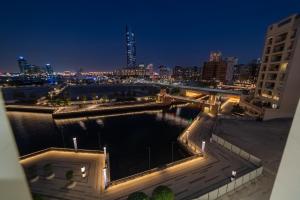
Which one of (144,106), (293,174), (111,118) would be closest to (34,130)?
(111,118)

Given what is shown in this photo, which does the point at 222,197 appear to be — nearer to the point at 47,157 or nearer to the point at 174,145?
the point at 174,145

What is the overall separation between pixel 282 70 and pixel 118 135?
1233 inches

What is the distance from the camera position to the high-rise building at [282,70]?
2572 cm

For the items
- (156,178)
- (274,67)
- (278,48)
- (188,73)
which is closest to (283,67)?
(274,67)

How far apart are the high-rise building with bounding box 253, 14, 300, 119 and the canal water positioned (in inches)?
660

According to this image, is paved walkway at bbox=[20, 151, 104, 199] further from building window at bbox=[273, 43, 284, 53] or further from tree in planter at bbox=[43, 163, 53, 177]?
building window at bbox=[273, 43, 284, 53]

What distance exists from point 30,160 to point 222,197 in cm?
1815

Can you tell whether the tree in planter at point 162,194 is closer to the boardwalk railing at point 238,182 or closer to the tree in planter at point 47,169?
the boardwalk railing at point 238,182

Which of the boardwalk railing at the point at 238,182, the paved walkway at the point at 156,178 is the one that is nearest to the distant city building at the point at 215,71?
the boardwalk railing at the point at 238,182

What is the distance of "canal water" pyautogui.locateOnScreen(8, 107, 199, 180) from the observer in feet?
64.3

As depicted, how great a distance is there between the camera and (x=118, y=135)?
27.7 m

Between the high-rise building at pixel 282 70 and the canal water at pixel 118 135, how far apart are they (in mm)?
16769

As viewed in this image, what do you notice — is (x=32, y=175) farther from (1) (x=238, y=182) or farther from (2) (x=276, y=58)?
(2) (x=276, y=58)

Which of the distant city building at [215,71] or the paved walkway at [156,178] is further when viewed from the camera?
the distant city building at [215,71]
